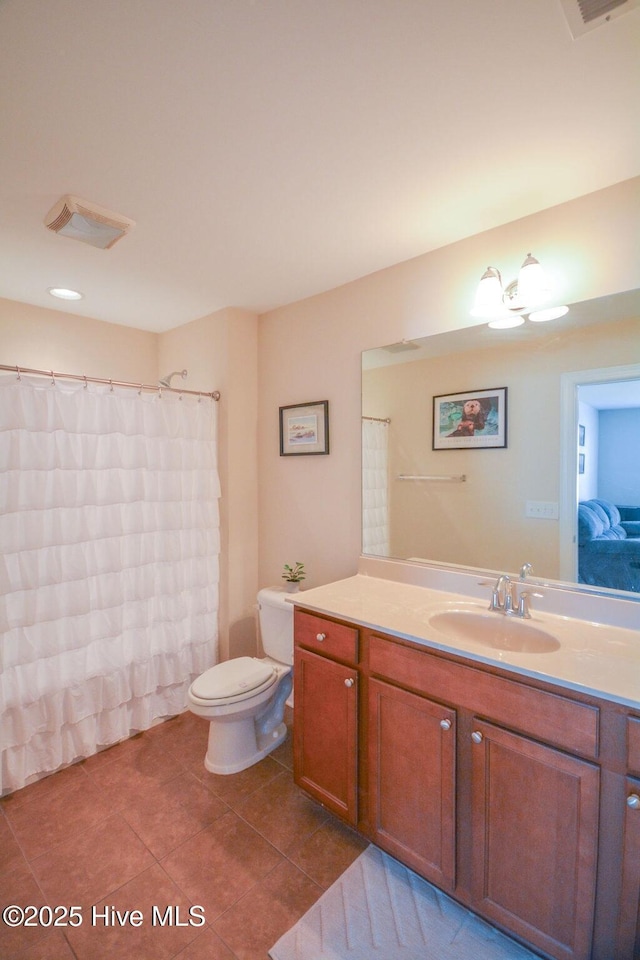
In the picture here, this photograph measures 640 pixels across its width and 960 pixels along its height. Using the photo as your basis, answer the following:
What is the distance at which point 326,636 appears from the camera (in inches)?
64.1

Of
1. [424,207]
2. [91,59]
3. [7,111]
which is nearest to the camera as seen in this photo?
[91,59]

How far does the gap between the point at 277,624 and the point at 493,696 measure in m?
1.29

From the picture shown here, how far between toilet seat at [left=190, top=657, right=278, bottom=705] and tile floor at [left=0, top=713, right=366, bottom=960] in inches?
15.6

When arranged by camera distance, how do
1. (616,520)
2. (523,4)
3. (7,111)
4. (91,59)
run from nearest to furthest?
(523,4)
(91,59)
(7,111)
(616,520)

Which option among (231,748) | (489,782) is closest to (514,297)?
(489,782)

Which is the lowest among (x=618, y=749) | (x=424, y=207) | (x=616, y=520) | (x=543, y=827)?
→ (x=543, y=827)

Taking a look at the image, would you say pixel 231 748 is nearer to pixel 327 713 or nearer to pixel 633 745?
pixel 327 713

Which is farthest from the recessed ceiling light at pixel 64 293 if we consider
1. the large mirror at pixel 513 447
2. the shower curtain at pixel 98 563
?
the large mirror at pixel 513 447

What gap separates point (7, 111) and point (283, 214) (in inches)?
34.3

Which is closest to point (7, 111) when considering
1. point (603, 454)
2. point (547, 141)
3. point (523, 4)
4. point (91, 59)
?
point (91, 59)

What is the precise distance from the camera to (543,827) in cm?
111

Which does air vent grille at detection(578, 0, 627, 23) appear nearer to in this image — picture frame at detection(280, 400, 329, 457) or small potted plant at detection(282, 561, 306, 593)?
picture frame at detection(280, 400, 329, 457)

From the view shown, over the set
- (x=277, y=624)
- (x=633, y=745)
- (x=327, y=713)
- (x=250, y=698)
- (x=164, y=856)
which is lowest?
(x=164, y=856)

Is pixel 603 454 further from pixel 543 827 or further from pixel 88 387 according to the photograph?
pixel 88 387
